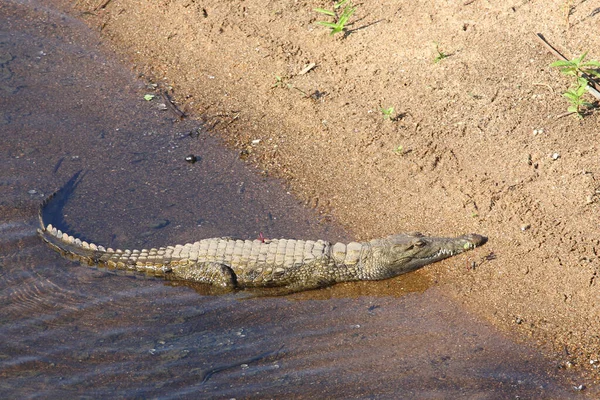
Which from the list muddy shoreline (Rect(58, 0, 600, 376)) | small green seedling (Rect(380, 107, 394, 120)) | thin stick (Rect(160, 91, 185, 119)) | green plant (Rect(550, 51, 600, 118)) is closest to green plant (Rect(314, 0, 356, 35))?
muddy shoreline (Rect(58, 0, 600, 376))

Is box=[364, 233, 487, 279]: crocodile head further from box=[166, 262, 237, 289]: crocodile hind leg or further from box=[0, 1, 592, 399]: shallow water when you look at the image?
box=[166, 262, 237, 289]: crocodile hind leg

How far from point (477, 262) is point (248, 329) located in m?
2.17

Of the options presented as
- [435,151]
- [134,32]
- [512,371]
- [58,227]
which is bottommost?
[512,371]

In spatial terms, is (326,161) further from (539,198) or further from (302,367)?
(302,367)

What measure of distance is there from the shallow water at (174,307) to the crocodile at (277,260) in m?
0.13

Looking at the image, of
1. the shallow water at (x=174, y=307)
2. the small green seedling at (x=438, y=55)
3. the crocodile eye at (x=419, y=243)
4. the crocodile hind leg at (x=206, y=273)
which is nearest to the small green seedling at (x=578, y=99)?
the small green seedling at (x=438, y=55)

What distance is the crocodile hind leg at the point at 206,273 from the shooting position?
6188mm

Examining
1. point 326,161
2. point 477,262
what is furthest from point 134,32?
point 477,262

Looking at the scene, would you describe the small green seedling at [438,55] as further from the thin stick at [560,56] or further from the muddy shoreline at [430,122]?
the thin stick at [560,56]

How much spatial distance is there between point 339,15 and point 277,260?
12.8 feet

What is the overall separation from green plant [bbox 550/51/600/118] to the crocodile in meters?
1.81

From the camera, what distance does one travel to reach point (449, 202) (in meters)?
6.59

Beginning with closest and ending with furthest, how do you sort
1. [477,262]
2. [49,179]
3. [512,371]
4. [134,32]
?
1. [512,371]
2. [477,262]
3. [49,179]
4. [134,32]

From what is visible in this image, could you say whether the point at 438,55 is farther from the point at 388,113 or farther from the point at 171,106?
the point at 171,106
